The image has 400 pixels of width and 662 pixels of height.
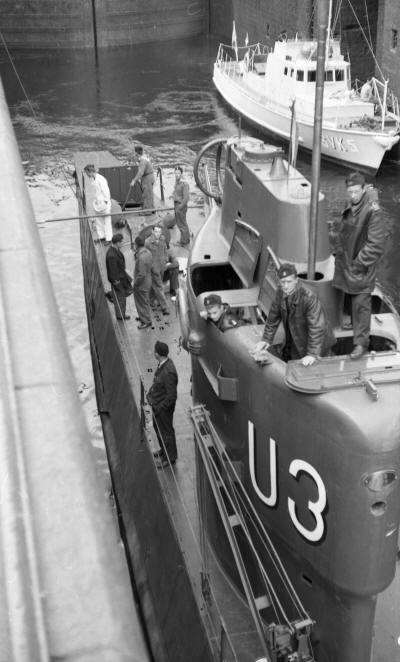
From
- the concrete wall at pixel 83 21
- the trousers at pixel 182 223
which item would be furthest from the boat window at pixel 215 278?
the concrete wall at pixel 83 21

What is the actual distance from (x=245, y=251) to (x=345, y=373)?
330 cm

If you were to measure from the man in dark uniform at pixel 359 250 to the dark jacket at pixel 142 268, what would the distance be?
7.24 metres

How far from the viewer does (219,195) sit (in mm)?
13438

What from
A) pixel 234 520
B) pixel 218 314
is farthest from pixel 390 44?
pixel 234 520

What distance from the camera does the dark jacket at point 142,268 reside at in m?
15.2

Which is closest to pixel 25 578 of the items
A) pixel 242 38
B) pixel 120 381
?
pixel 120 381

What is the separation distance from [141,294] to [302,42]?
28.4 metres

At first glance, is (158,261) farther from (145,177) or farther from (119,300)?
(145,177)

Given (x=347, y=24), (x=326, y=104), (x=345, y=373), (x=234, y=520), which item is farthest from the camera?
(x=347, y=24)

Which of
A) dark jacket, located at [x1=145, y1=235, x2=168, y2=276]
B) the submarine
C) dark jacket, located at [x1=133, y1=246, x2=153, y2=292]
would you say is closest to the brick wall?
dark jacket, located at [x1=145, y1=235, x2=168, y2=276]

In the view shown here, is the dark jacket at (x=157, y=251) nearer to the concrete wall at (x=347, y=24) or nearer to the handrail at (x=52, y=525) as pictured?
the handrail at (x=52, y=525)

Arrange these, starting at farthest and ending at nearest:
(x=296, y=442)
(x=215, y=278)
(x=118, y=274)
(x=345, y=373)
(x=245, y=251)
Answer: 1. (x=118, y=274)
2. (x=215, y=278)
3. (x=245, y=251)
4. (x=296, y=442)
5. (x=345, y=373)

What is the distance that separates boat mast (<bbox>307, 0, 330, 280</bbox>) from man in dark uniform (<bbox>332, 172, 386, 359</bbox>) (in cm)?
28

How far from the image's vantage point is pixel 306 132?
124ft
